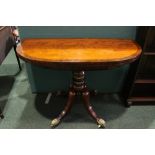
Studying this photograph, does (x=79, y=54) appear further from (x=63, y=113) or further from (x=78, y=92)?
(x=63, y=113)

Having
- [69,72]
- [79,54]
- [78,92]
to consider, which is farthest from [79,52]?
[69,72]

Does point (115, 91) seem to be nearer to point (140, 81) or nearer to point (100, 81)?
point (100, 81)

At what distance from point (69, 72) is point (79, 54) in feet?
1.98

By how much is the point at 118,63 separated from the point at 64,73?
2.49 feet

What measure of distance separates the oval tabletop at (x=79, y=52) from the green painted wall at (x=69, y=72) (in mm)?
83

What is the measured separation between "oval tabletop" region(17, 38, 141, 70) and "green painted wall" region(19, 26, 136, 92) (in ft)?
0.27

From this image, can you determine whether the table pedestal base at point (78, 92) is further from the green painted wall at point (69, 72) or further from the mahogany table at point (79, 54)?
the green painted wall at point (69, 72)

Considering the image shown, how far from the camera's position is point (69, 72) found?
1.76 m

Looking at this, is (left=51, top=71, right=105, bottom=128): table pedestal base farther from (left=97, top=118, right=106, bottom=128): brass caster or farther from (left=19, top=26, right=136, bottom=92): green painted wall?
(left=19, top=26, right=136, bottom=92): green painted wall

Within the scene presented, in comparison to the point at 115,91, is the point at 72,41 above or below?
above

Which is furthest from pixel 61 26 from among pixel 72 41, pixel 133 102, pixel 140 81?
pixel 133 102

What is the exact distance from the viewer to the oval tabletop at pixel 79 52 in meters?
1.11

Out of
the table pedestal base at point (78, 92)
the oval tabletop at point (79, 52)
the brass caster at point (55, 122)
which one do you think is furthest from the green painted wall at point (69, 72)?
the brass caster at point (55, 122)

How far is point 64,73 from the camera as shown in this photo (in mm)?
1769
